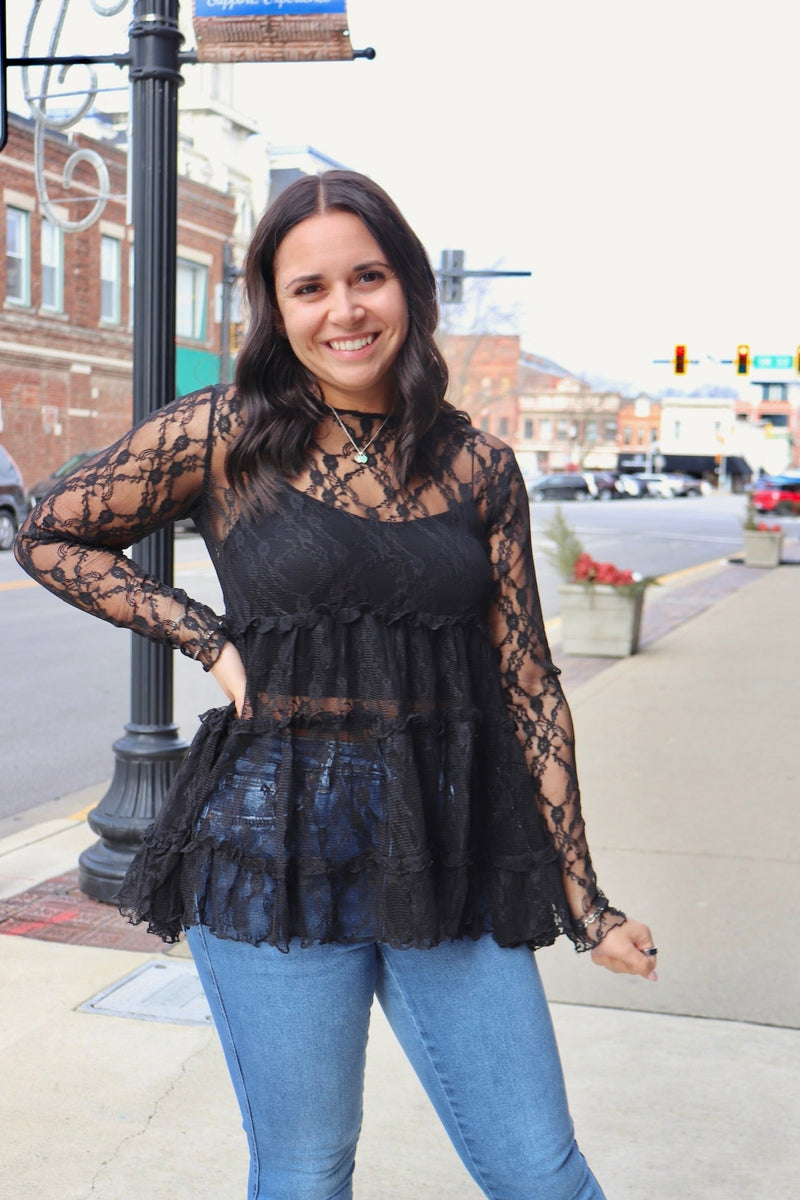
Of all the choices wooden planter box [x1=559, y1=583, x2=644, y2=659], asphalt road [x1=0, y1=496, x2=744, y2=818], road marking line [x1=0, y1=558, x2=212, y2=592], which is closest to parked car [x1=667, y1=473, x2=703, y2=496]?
asphalt road [x1=0, y1=496, x2=744, y2=818]

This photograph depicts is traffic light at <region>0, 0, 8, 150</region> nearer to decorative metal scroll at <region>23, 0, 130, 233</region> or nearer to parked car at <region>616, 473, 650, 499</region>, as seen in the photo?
decorative metal scroll at <region>23, 0, 130, 233</region>

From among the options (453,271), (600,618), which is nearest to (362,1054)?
(600,618)

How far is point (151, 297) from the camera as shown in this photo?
4398 mm

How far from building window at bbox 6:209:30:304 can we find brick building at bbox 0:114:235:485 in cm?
2

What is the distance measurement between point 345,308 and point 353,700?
57cm

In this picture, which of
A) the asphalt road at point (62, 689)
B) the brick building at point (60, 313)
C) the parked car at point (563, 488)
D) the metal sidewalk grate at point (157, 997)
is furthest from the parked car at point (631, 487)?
the metal sidewalk grate at point (157, 997)

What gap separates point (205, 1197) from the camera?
9.29 ft

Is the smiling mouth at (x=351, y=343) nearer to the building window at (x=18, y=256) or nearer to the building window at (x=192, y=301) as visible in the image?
the building window at (x=18, y=256)

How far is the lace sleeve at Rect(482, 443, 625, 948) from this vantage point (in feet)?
6.63

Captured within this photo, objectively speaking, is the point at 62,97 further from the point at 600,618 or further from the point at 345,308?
the point at 600,618

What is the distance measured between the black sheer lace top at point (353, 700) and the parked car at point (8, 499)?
18.2 meters

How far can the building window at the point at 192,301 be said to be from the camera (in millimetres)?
33719

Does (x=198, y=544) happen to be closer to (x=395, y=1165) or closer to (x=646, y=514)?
(x=395, y=1165)

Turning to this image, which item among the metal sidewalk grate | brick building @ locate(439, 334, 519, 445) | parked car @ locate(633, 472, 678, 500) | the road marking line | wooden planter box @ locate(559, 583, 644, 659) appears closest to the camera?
the metal sidewalk grate
